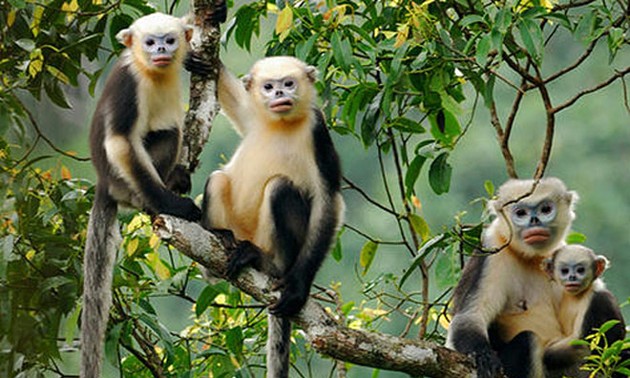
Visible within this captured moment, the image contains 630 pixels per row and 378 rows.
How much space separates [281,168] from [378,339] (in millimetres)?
944

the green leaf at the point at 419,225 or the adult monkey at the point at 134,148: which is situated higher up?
the green leaf at the point at 419,225

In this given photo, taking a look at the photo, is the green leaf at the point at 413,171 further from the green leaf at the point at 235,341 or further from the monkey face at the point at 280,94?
the green leaf at the point at 235,341

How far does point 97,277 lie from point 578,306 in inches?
82.8

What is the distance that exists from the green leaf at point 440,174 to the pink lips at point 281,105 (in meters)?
0.85

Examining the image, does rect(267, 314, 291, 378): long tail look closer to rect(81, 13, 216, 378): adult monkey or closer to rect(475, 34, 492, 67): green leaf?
rect(81, 13, 216, 378): adult monkey

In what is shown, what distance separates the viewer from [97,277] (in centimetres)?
502

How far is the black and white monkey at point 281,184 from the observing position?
5.08 m

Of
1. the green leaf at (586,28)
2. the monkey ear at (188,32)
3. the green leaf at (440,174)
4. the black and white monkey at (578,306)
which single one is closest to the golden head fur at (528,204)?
the black and white monkey at (578,306)

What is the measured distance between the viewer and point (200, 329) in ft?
20.3

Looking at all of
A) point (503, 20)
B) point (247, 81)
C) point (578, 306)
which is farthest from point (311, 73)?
point (578, 306)

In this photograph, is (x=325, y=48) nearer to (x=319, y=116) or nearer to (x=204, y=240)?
(x=319, y=116)

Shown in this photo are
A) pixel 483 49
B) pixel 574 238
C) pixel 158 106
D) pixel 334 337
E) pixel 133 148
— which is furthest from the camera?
pixel 574 238

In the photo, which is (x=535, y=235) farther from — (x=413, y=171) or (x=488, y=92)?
(x=488, y=92)

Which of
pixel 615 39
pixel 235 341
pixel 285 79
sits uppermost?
pixel 615 39
